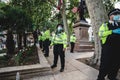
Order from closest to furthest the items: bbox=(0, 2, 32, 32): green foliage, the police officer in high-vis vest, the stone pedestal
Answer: the police officer in high-vis vest → bbox=(0, 2, 32, 32): green foliage → the stone pedestal

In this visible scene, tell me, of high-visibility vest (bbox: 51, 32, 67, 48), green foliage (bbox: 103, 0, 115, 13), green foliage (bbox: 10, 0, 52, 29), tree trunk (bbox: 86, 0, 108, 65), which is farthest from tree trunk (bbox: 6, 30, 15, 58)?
green foliage (bbox: 103, 0, 115, 13)

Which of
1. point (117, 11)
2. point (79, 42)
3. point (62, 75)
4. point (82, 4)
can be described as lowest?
point (62, 75)

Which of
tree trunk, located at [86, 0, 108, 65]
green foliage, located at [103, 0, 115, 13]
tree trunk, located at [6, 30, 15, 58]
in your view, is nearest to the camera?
tree trunk, located at [86, 0, 108, 65]

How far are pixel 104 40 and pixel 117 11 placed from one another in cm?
84

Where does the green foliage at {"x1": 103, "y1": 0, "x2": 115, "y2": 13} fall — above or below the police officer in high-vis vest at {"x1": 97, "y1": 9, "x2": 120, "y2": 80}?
above

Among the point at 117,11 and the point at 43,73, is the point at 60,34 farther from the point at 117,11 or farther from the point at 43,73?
the point at 117,11

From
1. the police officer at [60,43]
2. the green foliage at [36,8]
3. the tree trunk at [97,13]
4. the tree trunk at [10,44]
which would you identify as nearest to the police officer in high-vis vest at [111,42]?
the police officer at [60,43]

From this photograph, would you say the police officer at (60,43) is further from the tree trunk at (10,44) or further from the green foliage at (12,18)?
the tree trunk at (10,44)

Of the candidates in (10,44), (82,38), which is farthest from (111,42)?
(82,38)

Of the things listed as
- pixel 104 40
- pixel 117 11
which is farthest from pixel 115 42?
pixel 117 11

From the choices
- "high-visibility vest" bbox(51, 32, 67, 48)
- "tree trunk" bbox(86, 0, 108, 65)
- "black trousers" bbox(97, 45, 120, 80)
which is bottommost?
"black trousers" bbox(97, 45, 120, 80)

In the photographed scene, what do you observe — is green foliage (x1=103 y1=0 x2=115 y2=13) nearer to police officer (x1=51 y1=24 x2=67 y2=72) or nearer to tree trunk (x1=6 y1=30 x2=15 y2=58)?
tree trunk (x1=6 y1=30 x2=15 y2=58)

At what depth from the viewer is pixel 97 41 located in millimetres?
7707

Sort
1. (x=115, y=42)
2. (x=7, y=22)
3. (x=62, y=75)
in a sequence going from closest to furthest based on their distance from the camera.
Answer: (x=115, y=42) → (x=62, y=75) → (x=7, y=22)
